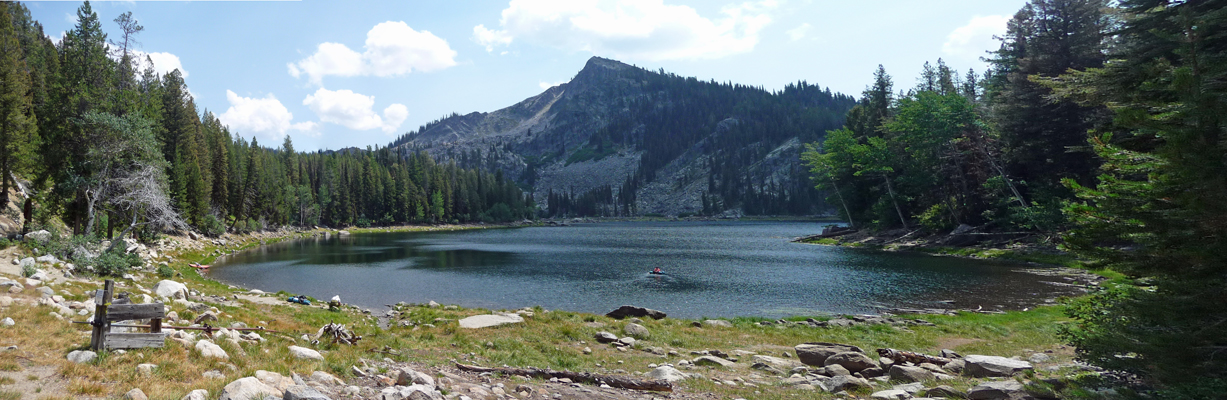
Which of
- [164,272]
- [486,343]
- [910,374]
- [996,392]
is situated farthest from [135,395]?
[164,272]

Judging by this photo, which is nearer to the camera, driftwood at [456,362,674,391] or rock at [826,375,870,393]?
driftwood at [456,362,674,391]

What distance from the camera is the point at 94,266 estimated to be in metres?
28.0

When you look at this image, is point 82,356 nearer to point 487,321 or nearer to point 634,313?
point 487,321

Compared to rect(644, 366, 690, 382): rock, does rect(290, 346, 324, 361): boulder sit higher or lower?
higher

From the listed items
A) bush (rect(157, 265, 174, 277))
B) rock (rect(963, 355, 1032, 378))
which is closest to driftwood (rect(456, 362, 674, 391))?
rock (rect(963, 355, 1032, 378))

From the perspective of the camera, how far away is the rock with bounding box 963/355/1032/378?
45.1 feet

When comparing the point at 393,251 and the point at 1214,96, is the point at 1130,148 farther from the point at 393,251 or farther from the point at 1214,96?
the point at 393,251

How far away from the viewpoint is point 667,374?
13828 mm

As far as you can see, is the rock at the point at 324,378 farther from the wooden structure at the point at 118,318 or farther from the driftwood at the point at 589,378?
the driftwood at the point at 589,378

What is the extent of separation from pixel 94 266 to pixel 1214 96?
140ft

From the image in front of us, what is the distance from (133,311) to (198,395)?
4.08m

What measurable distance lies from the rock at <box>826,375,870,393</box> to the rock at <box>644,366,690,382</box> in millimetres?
3588

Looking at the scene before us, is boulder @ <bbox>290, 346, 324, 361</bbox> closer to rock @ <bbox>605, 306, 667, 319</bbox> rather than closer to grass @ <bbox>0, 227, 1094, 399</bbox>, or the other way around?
grass @ <bbox>0, 227, 1094, 399</bbox>

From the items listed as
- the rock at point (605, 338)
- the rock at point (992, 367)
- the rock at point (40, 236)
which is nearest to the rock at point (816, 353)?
the rock at point (992, 367)
